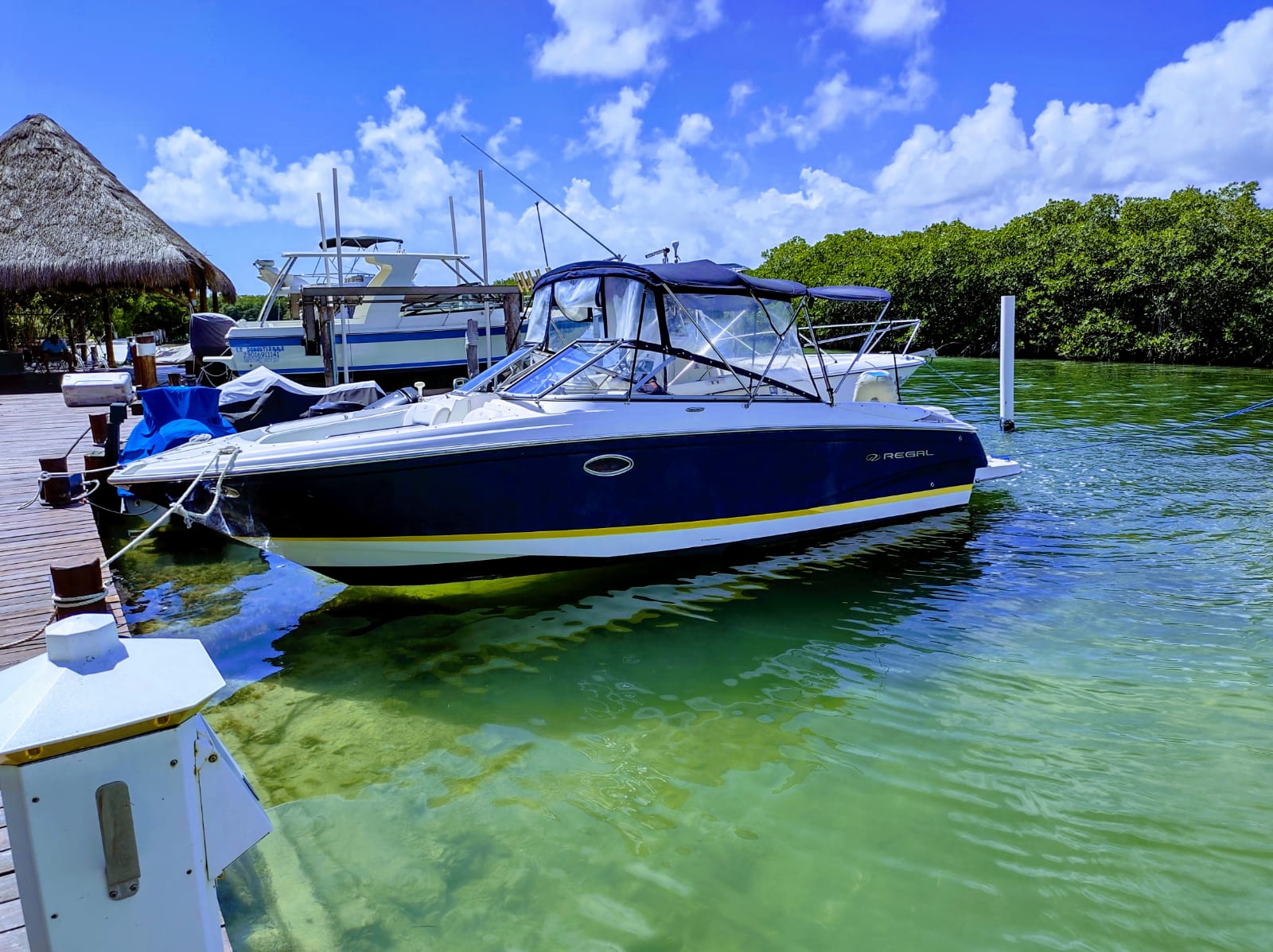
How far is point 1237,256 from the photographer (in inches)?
1043

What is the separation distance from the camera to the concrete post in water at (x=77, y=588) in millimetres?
3459

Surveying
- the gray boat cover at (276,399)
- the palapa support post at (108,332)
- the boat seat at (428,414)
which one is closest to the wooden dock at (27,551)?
the gray boat cover at (276,399)

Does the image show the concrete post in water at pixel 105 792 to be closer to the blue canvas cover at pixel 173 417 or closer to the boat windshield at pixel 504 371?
the boat windshield at pixel 504 371

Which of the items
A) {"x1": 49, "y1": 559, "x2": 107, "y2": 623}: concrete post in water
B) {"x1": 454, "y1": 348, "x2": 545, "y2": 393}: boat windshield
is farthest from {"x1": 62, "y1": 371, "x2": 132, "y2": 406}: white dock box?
{"x1": 49, "y1": 559, "x2": 107, "y2": 623}: concrete post in water

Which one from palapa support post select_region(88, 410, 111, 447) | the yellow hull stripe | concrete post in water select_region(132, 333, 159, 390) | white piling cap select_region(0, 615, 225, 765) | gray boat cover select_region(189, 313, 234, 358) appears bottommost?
the yellow hull stripe

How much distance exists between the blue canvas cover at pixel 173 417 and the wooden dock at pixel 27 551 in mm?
963

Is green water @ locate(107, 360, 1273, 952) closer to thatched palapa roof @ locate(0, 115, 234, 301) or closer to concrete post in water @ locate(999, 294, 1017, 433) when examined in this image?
concrete post in water @ locate(999, 294, 1017, 433)

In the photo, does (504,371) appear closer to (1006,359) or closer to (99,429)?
(99,429)

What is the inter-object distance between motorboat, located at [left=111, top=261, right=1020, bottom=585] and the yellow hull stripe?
→ 12 mm

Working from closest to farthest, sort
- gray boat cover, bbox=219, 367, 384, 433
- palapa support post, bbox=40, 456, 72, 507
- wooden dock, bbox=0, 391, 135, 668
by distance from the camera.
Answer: wooden dock, bbox=0, 391, 135, 668 < palapa support post, bbox=40, 456, 72, 507 < gray boat cover, bbox=219, 367, 384, 433

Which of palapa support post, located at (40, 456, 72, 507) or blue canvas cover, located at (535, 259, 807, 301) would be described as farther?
palapa support post, located at (40, 456, 72, 507)

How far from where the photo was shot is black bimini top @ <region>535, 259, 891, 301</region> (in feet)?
19.2

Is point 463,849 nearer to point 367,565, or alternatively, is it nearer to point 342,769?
point 342,769

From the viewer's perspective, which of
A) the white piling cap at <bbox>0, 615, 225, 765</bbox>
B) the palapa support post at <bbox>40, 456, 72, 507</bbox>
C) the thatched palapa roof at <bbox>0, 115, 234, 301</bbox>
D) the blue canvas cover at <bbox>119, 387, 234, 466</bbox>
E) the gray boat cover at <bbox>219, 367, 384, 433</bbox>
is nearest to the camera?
the white piling cap at <bbox>0, 615, 225, 765</bbox>
